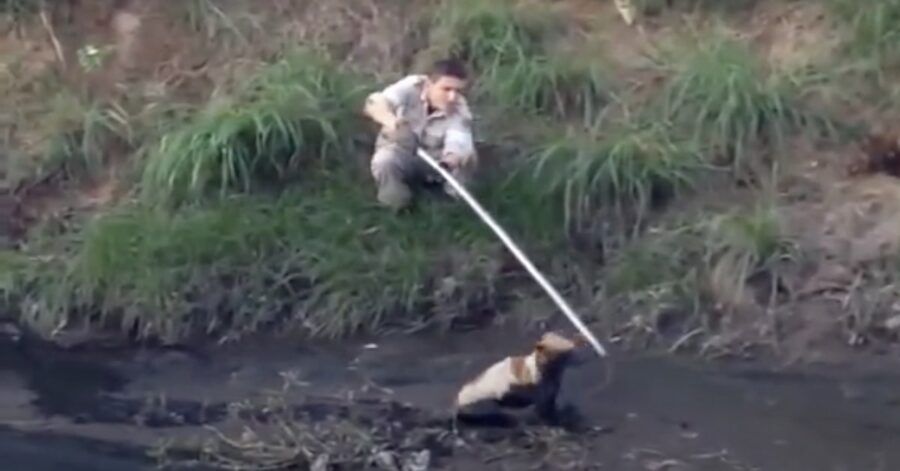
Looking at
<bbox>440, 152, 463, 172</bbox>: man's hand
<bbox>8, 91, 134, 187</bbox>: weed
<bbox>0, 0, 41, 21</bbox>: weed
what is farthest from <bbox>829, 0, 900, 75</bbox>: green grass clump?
<bbox>0, 0, 41, 21</bbox>: weed

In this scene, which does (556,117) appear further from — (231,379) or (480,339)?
(231,379)

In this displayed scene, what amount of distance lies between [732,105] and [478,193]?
106cm

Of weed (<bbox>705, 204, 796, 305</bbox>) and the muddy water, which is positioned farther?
weed (<bbox>705, 204, 796, 305</bbox>)

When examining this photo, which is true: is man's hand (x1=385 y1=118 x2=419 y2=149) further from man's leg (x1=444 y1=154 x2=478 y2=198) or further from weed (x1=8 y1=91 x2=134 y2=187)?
weed (x1=8 y1=91 x2=134 y2=187)

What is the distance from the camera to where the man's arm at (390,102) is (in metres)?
7.68

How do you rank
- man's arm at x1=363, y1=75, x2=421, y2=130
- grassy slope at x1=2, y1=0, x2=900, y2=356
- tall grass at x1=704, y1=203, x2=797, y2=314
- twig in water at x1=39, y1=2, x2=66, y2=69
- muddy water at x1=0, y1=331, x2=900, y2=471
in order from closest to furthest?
muddy water at x1=0, y1=331, x2=900, y2=471 < tall grass at x1=704, y1=203, x2=797, y2=314 < grassy slope at x1=2, y1=0, x2=900, y2=356 < man's arm at x1=363, y1=75, x2=421, y2=130 < twig in water at x1=39, y1=2, x2=66, y2=69

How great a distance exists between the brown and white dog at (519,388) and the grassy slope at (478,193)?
0.83 m

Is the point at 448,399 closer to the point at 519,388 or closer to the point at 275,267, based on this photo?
the point at 519,388

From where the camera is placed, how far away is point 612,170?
7.80 m

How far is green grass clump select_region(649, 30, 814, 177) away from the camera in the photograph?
7992 millimetres

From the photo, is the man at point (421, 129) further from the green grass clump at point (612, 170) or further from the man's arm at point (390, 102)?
the green grass clump at point (612, 170)

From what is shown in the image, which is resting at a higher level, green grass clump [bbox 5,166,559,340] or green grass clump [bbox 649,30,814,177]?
green grass clump [bbox 649,30,814,177]

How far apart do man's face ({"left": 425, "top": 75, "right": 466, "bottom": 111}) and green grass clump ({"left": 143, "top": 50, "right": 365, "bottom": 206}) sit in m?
0.60

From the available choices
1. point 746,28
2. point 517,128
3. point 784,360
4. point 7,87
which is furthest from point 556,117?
point 7,87
